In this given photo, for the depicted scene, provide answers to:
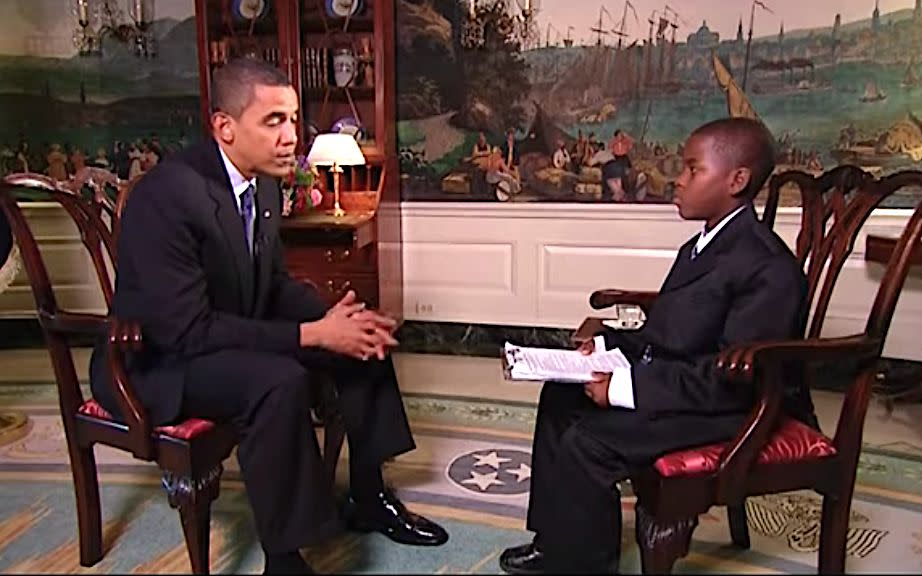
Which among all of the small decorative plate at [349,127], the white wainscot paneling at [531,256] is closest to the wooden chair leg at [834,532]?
the white wainscot paneling at [531,256]

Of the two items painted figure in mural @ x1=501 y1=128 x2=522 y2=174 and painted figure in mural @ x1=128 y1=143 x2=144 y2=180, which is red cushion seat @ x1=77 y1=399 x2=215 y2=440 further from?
painted figure in mural @ x1=128 y1=143 x2=144 y2=180

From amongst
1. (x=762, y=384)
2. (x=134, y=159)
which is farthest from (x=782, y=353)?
(x=134, y=159)

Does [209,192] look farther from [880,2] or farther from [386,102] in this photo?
[880,2]

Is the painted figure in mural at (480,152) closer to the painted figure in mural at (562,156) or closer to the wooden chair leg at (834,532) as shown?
the painted figure in mural at (562,156)

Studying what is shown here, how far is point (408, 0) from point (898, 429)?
9.69 ft

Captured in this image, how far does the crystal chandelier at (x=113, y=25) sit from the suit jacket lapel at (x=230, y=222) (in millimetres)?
2741

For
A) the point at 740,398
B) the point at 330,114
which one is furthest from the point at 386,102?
the point at 740,398

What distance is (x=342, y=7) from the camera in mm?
4250

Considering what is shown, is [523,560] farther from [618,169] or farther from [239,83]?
[618,169]

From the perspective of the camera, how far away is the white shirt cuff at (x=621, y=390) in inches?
71.6

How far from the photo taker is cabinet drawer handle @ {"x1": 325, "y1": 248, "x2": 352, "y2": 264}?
403 cm

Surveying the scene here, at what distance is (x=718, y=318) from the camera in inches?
73.6

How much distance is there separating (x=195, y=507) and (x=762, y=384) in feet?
4.08

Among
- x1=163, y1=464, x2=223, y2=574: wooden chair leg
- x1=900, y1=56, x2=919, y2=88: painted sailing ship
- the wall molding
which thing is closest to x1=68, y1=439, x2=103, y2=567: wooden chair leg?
x1=163, y1=464, x2=223, y2=574: wooden chair leg
